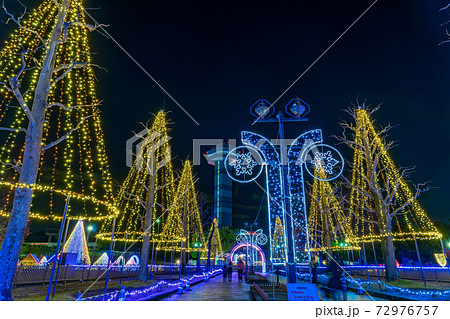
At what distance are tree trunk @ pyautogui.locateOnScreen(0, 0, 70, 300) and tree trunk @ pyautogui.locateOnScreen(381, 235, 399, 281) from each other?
16520 mm

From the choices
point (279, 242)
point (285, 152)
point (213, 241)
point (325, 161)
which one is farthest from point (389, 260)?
point (213, 241)

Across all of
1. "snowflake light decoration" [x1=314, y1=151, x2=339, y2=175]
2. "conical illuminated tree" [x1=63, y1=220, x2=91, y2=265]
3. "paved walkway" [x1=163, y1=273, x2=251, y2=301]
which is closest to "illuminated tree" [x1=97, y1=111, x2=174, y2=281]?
"paved walkway" [x1=163, y1=273, x2=251, y2=301]

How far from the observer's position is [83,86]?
37.5 feet

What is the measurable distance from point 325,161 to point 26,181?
9971 mm

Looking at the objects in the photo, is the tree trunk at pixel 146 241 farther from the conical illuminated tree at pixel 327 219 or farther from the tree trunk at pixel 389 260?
the conical illuminated tree at pixel 327 219

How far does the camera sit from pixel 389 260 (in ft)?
49.2

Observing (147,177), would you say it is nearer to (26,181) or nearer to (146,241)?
(146,241)

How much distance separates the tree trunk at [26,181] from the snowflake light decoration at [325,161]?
938cm

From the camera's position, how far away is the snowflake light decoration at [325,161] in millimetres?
9820

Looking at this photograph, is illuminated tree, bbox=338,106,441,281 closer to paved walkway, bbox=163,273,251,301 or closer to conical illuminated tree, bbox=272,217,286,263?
conical illuminated tree, bbox=272,217,286,263

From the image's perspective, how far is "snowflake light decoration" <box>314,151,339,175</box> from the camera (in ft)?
32.2

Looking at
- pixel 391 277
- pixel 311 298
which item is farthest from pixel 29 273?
pixel 391 277

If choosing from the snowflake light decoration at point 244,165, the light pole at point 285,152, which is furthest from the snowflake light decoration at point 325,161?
the snowflake light decoration at point 244,165

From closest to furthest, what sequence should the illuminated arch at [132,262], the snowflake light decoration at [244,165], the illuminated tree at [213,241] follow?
1. the snowflake light decoration at [244,165]
2. the illuminated tree at [213,241]
3. the illuminated arch at [132,262]
